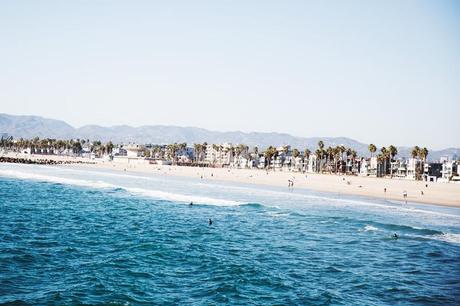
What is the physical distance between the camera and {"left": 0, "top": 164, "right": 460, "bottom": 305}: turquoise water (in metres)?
16.0

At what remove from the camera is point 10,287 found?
1518cm

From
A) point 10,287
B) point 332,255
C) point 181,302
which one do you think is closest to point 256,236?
point 332,255

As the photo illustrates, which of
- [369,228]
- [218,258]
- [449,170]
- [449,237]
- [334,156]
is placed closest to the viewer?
[218,258]

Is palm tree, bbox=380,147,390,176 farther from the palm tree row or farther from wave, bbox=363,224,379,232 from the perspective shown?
wave, bbox=363,224,379,232

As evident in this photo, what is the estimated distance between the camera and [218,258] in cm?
2139

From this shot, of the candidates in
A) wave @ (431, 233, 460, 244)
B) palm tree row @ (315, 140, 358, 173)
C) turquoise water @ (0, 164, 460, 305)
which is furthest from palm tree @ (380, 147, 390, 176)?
wave @ (431, 233, 460, 244)

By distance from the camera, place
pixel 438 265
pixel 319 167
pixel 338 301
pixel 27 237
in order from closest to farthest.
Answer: pixel 338 301 < pixel 438 265 < pixel 27 237 < pixel 319 167

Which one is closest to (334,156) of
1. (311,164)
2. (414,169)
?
(414,169)

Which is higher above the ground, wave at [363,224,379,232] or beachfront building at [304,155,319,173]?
beachfront building at [304,155,319,173]

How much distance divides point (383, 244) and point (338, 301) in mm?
A: 12895

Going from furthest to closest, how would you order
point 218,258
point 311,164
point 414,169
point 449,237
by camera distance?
point 311,164
point 414,169
point 449,237
point 218,258

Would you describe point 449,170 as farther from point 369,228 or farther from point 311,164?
point 369,228

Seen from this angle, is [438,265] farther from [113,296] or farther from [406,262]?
[113,296]

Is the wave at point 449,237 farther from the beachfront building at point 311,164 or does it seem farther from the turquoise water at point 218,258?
the beachfront building at point 311,164
